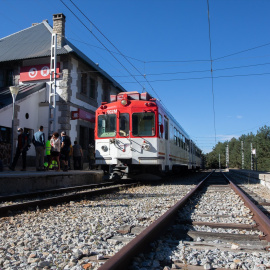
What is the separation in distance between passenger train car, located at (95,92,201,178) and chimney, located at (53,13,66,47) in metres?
8.80

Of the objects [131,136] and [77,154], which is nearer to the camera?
[131,136]

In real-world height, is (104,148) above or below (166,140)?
below

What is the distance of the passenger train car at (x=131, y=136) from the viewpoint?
1038 cm

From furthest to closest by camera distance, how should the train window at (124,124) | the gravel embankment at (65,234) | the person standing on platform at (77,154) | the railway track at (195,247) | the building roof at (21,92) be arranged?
the building roof at (21,92)
the person standing on platform at (77,154)
the train window at (124,124)
the gravel embankment at (65,234)
the railway track at (195,247)

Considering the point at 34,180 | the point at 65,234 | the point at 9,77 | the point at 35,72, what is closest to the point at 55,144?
the point at 34,180

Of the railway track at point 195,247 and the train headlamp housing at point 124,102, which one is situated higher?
the train headlamp housing at point 124,102

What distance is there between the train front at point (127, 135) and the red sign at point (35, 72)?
8291 mm

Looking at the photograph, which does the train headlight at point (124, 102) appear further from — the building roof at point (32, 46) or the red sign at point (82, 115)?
the building roof at point (32, 46)

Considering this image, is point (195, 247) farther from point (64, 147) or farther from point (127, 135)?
point (64, 147)

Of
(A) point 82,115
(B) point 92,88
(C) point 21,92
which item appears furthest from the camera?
(B) point 92,88

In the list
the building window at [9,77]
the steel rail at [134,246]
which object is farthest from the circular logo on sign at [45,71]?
the steel rail at [134,246]

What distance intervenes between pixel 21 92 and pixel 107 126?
7835 millimetres

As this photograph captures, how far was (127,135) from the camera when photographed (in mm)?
10664

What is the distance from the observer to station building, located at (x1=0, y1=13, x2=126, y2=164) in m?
16.2
